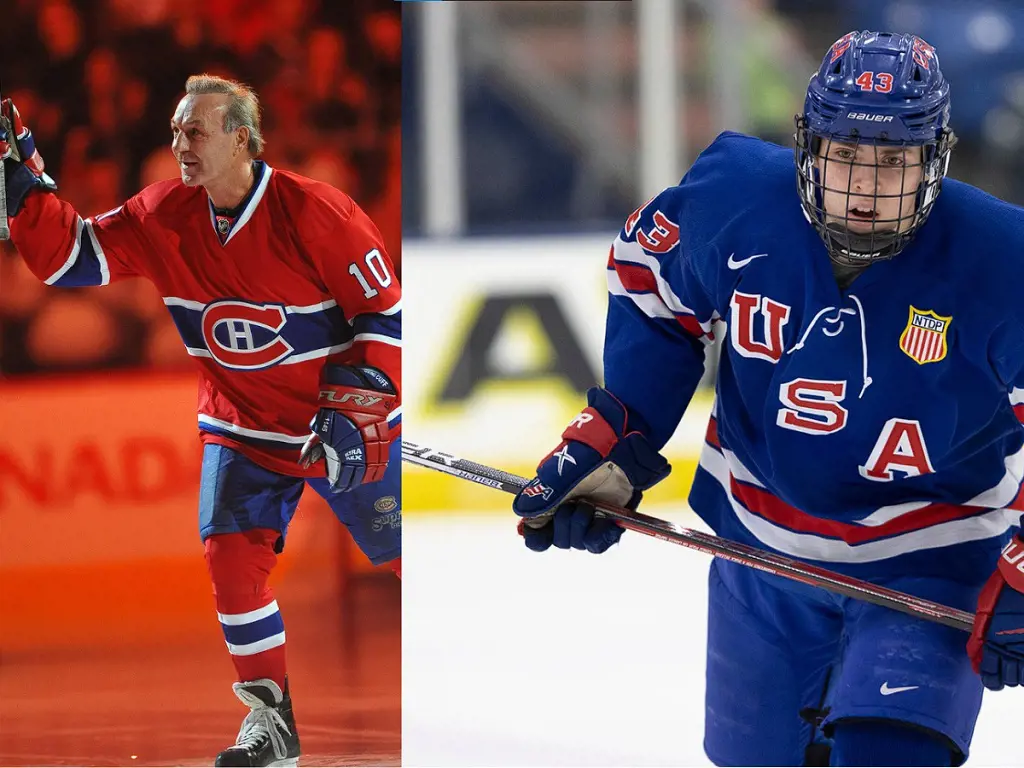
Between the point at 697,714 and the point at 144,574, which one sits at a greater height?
the point at 144,574

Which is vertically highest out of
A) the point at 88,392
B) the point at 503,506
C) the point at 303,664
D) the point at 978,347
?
the point at 978,347

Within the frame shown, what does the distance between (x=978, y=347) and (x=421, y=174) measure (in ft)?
9.27

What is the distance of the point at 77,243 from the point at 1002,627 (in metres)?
1.42

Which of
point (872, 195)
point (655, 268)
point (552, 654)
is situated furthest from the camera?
point (552, 654)

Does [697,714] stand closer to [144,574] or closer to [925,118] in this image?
[144,574]

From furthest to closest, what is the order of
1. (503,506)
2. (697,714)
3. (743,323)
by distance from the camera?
(503,506) < (697,714) < (743,323)

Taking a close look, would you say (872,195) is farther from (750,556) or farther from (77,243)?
(77,243)

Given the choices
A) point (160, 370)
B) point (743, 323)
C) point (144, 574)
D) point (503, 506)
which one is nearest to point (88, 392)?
point (160, 370)

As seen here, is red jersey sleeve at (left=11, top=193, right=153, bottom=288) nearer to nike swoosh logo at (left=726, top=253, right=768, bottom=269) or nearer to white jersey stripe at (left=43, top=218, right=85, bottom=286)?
white jersey stripe at (left=43, top=218, right=85, bottom=286)

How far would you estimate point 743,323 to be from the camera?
2.18 metres

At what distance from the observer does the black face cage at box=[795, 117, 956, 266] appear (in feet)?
6.55

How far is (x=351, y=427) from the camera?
7.28ft

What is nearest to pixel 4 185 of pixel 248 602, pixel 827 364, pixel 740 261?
pixel 248 602

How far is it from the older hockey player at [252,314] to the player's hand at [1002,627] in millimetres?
865
